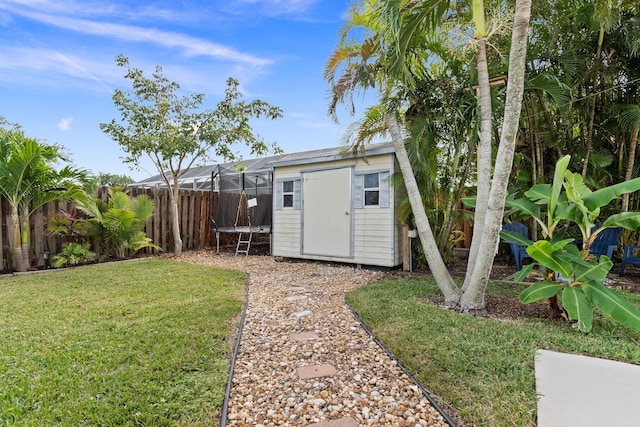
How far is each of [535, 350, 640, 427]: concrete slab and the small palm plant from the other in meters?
7.18

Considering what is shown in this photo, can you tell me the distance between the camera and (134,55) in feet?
23.8

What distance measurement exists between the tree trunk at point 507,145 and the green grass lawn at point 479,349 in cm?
62

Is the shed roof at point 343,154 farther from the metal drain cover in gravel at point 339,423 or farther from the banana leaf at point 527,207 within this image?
the metal drain cover in gravel at point 339,423

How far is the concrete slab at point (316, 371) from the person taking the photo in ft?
7.23

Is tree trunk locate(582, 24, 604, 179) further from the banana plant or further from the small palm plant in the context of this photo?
the small palm plant

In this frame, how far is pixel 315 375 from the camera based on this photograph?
86.9 inches

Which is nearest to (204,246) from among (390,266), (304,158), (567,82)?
(304,158)

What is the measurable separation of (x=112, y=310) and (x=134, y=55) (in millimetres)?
6250

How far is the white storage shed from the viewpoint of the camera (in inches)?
236

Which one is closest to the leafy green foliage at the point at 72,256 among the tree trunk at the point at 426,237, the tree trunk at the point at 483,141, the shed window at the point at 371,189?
the shed window at the point at 371,189

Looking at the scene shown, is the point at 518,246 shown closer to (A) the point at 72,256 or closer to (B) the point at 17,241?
(A) the point at 72,256

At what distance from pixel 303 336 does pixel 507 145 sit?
261 centimetres

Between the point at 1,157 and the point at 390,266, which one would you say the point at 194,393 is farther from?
the point at 1,157

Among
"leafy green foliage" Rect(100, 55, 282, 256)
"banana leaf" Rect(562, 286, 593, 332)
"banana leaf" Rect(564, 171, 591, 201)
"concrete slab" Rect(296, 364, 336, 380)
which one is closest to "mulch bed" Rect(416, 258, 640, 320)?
"banana leaf" Rect(562, 286, 593, 332)
